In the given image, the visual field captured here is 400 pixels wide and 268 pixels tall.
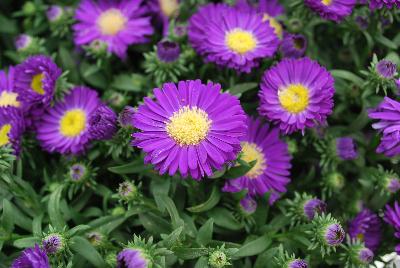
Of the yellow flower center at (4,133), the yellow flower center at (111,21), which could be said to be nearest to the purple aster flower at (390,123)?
the yellow flower center at (111,21)

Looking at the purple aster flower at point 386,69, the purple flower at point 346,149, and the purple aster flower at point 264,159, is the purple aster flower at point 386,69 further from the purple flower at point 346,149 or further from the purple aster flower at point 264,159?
the purple aster flower at point 264,159

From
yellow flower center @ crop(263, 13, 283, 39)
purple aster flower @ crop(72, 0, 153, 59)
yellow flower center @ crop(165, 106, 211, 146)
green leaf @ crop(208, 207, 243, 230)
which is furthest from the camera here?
purple aster flower @ crop(72, 0, 153, 59)

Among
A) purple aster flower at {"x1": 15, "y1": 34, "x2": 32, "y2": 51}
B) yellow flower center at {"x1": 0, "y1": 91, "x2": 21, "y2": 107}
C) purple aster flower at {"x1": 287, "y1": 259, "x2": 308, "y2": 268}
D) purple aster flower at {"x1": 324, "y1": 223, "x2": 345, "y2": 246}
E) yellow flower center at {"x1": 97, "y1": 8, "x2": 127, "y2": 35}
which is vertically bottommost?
purple aster flower at {"x1": 287, "y1": 259, "x2": 308, "y2": 268}

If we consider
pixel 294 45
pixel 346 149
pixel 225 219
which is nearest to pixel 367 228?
pixel 346 149

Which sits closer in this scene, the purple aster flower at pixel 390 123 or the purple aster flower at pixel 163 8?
the purple aster flower at pixel 390 123

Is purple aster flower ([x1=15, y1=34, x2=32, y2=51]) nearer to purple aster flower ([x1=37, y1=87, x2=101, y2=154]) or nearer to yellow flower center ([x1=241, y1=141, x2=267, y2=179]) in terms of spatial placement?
purple aster flower ([x1=37, y1=87, x2=101, y2=154])

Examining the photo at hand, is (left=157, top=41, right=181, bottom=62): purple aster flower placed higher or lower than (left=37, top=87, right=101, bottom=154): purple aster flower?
higher

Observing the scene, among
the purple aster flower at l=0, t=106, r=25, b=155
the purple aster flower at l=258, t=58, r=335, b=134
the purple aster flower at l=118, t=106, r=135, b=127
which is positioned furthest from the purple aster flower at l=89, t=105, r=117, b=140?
the purple aster flower at l=258, t=58, r=335, b=134

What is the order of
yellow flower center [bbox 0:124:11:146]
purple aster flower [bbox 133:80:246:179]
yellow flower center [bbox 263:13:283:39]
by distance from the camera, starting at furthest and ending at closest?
yellow flower center [bbox 263:13:283:39]
yellow flower center [bbox 0:124:11:146]
purple aster flower [bbox 133:80:246:179]
